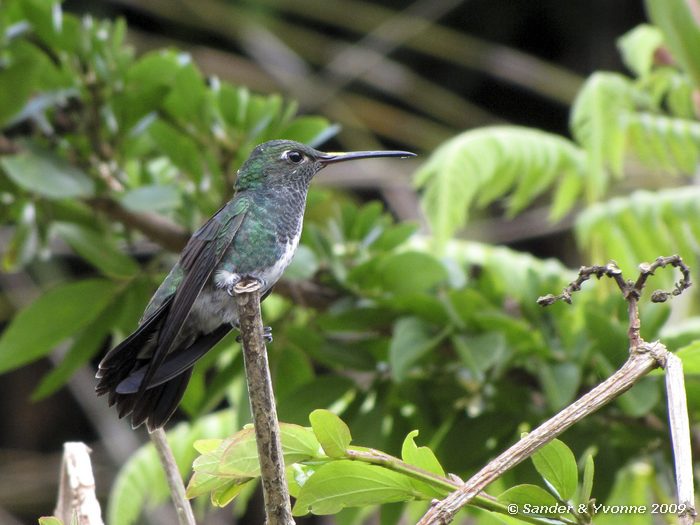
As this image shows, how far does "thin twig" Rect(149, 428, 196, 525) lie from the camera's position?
53.2 inches

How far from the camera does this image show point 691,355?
3.93ft

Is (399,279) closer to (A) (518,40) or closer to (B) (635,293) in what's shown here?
(B) (635,293)

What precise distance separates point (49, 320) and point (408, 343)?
0.91 meters

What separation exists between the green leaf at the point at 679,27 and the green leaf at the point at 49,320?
154cm

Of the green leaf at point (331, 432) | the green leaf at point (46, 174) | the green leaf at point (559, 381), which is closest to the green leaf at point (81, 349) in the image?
the green leaf at point (46, 174)

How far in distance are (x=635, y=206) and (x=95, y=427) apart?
158 inches

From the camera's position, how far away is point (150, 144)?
272cm

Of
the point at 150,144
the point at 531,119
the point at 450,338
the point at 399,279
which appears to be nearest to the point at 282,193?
the point at 399,279

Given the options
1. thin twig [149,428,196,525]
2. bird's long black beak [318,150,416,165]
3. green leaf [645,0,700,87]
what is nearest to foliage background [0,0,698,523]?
green leaf [645,0,700,87]

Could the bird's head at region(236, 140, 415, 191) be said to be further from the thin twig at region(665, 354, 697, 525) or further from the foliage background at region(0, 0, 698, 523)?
the thin twig at region(665, 354, 697, 525)

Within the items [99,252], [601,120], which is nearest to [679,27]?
[601,120]

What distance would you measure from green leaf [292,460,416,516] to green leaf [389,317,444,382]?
0.88 metres

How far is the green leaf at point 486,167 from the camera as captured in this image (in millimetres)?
2590

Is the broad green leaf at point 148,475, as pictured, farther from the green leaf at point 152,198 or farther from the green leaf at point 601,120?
the green leaf at point 601,120
